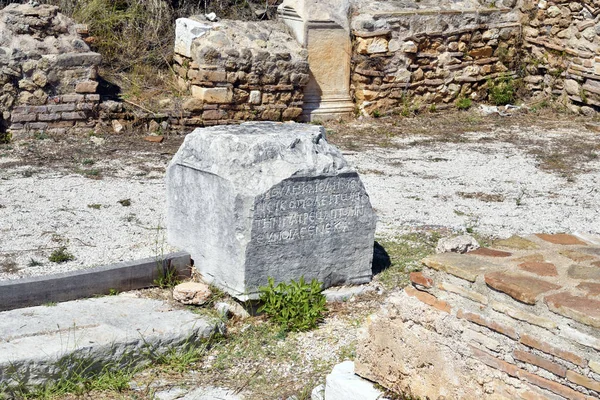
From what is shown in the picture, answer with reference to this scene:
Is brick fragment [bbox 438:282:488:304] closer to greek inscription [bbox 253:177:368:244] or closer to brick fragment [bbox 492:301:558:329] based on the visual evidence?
brick fragment [bbox 492:301:558:329]

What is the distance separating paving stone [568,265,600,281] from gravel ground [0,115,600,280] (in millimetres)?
2961

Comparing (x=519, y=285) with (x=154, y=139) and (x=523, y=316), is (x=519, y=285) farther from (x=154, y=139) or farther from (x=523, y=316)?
(x=154, y=139)

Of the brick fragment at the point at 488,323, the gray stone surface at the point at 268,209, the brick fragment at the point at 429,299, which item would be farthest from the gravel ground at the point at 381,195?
the brick fragment at the point at 488,323

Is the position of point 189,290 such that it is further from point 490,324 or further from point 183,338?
point 490,324

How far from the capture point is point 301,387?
187 inches

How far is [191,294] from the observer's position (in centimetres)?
545

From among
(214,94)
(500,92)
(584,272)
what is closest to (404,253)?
(584,272)

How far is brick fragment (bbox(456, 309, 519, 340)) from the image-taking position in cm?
363

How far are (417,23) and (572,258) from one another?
7.43m

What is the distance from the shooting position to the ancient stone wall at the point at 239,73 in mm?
9906

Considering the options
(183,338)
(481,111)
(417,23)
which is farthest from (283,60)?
(183,338)

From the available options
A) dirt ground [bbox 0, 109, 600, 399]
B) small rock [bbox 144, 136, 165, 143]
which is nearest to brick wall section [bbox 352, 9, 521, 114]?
dirt ground [bbox 0, 109, 600, 399]

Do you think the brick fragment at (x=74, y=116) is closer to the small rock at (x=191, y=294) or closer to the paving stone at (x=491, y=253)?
the small rock at (x=191, y=294)

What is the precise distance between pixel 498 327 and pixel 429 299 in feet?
1.31
